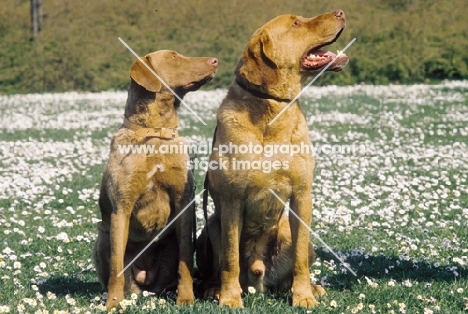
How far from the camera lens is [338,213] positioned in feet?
28.0

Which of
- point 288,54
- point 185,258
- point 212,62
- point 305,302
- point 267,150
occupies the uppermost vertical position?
point 288,54

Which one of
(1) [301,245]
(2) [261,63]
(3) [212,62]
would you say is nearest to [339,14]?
(2) [261,63]

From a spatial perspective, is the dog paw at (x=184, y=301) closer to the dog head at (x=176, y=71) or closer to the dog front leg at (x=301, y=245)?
the dog front leg at (x=301, y=245)

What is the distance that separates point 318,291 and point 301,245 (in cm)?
42

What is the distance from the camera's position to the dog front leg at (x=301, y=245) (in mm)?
5254

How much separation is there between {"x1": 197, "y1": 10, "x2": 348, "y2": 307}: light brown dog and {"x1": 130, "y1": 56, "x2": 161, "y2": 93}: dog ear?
2.39ft

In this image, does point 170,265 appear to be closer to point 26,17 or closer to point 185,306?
point 185,306

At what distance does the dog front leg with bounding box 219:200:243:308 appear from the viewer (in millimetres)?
5184

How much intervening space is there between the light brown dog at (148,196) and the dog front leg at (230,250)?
33 centimetres

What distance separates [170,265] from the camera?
5773 mm

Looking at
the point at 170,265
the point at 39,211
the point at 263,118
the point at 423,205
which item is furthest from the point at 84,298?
the point at 423,205

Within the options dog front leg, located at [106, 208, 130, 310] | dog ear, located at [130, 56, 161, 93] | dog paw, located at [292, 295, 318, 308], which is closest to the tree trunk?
dog ear, located at [130, 56, 161, 93]

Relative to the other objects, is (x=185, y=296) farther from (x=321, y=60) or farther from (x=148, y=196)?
(x=321, y=60)

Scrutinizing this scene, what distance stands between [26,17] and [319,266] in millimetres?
35539
